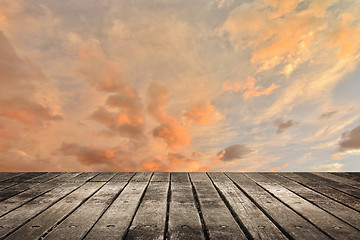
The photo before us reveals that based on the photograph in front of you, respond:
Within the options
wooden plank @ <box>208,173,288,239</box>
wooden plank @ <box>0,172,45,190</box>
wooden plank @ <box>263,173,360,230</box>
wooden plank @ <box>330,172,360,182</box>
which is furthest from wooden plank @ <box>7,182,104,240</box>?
wooden plank @ <box>330,172,360,182</box>

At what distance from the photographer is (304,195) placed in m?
2.24

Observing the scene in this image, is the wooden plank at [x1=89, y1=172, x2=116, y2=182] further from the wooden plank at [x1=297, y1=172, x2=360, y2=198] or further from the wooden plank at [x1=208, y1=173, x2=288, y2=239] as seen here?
the wooden plank at [x1=297, y1=172, x2=360, y2=198]

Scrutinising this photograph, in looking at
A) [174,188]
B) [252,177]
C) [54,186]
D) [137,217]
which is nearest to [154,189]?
[174,188]

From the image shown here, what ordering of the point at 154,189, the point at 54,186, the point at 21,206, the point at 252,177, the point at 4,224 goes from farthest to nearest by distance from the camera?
the point at 252,177 < the point at 54,186 < the point at 154,189 < the point at 21,206 < the point at 4,224

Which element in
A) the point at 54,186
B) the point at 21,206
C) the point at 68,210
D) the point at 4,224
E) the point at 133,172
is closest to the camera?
the point at 4,224

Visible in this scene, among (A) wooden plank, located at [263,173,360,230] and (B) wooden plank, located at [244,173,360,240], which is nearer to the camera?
(B) wooden plank, located at [244,173,360,240]

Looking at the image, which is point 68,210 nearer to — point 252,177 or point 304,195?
point 304,195

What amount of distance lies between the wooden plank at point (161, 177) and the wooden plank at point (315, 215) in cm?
105

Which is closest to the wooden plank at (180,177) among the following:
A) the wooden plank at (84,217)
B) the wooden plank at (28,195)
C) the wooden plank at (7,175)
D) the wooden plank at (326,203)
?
the wooden plank at (84,217)

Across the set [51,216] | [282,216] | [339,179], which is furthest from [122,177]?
[339,179]

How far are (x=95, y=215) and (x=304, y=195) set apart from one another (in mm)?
1718

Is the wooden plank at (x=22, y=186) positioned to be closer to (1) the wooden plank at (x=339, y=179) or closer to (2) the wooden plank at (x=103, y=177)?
(2) the wooden plank at (x=103, y=177)

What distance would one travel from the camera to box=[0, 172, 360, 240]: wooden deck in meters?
1.37

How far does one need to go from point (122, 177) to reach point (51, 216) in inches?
55.9
